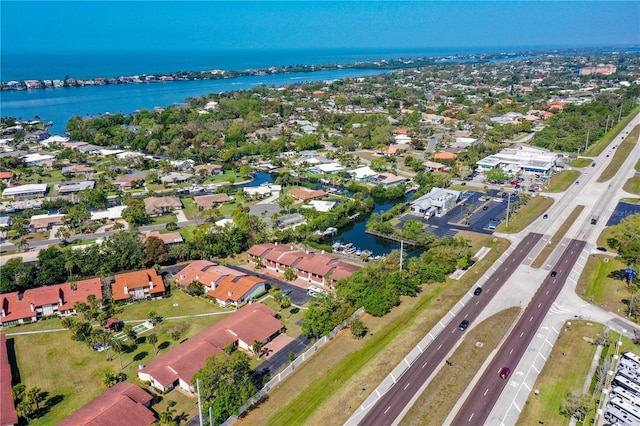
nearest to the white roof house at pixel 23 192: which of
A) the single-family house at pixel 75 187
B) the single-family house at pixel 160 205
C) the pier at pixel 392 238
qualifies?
the single-family house at pixel 75 187

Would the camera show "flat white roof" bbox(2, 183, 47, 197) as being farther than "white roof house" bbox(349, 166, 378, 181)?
No

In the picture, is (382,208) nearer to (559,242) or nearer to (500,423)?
(559,242)

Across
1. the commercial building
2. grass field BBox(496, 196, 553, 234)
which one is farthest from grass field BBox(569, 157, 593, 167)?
grass field BBox(496, 196, 553, 234)

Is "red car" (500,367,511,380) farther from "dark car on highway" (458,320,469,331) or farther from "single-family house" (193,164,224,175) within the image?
"single-family house" (193,164,224,175)

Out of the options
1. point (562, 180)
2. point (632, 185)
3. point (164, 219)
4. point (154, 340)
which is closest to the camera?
point (154, 340)

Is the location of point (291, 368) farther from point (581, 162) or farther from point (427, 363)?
point (581, 162)

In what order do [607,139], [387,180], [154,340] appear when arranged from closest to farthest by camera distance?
1. [154,340]
2. [387,180]
3. [607,139]

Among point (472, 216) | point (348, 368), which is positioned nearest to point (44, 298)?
point (348, 368)
